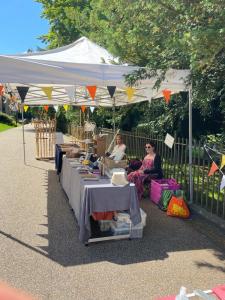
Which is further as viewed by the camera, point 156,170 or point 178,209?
point 156,170

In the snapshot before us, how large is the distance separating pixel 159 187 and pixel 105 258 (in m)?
2.66

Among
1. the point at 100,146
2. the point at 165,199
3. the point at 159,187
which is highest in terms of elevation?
the point at 100,146

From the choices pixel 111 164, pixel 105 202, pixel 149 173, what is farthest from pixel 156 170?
pixel 105 202

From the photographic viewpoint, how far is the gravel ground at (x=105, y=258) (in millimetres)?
3506

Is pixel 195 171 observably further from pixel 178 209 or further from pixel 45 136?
pixel 45 136

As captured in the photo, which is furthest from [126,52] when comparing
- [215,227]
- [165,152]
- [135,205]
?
[215,227]

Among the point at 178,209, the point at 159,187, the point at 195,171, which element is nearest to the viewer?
the point at 178,209

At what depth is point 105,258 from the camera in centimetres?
418

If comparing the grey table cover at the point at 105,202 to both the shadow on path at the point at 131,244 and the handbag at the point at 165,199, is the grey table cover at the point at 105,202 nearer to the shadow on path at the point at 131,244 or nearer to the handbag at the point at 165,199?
the shadow on path at the point at 131,244

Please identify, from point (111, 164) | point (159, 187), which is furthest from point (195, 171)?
point (111, 164)

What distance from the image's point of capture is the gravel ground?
351 cm

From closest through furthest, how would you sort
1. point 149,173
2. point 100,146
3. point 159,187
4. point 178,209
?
point 178,209
point 159,187
point 149,173
point 100,146

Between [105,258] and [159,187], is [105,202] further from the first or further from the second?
[159,187]

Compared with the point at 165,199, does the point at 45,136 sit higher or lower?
higher
